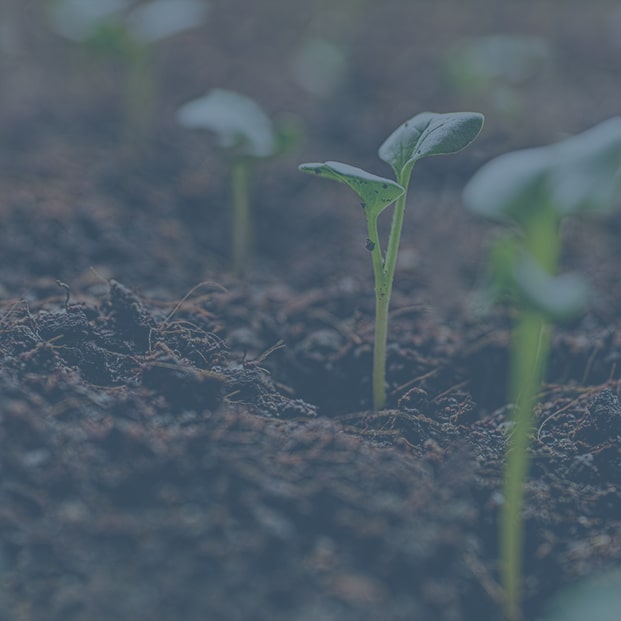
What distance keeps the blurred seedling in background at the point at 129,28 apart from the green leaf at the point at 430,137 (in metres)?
1.05

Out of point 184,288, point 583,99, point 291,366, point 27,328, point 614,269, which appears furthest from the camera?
point 583,99

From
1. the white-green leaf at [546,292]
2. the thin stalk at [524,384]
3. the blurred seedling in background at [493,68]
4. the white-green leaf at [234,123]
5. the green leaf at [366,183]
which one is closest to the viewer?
the white-green leaf at [546,292]

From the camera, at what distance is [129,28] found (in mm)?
1932

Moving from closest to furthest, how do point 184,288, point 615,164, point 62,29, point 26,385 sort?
point 615,164, point 26,385, point 184,288, point 62,29

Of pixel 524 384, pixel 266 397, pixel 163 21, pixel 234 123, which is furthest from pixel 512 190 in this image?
pixel 163 21

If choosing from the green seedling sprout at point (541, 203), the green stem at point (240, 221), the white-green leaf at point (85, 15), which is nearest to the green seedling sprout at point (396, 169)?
the green seedling sprout at point (541, 203)

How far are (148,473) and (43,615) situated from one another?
21cm

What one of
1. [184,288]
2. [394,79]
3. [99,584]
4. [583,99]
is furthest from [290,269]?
[583,99]

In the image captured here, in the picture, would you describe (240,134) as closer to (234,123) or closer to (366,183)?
(234,123)

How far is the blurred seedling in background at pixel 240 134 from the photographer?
141 centimetres

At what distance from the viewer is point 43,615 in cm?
86

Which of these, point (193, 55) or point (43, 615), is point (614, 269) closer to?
point (43, 615)

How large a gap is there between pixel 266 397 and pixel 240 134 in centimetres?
56

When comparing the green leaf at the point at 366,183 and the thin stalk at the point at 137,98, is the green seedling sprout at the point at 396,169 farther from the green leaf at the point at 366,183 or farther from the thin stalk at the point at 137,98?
the thin stalk at the point at 137,98
